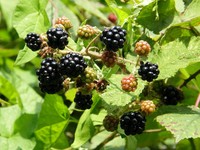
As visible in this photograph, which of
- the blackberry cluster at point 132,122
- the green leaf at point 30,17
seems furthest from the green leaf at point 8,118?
the blackberry cluster at point 132,122

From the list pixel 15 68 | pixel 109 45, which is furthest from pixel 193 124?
pixel 15 68

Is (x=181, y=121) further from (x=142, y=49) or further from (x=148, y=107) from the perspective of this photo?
(x=142, y=49)

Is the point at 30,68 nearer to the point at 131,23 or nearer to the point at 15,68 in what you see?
the point at 15,68

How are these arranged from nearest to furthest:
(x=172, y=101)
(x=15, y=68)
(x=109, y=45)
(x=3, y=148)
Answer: (x=109, y=45)
(x=172, y=101)
(x=3, y=148)
(x=15, y=68)

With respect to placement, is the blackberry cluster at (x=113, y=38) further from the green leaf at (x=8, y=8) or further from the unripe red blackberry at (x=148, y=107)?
the green leaf at (x=8, y=8)

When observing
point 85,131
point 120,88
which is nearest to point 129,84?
point 120,88

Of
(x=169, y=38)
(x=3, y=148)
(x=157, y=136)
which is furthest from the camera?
(x=157, y=136)
